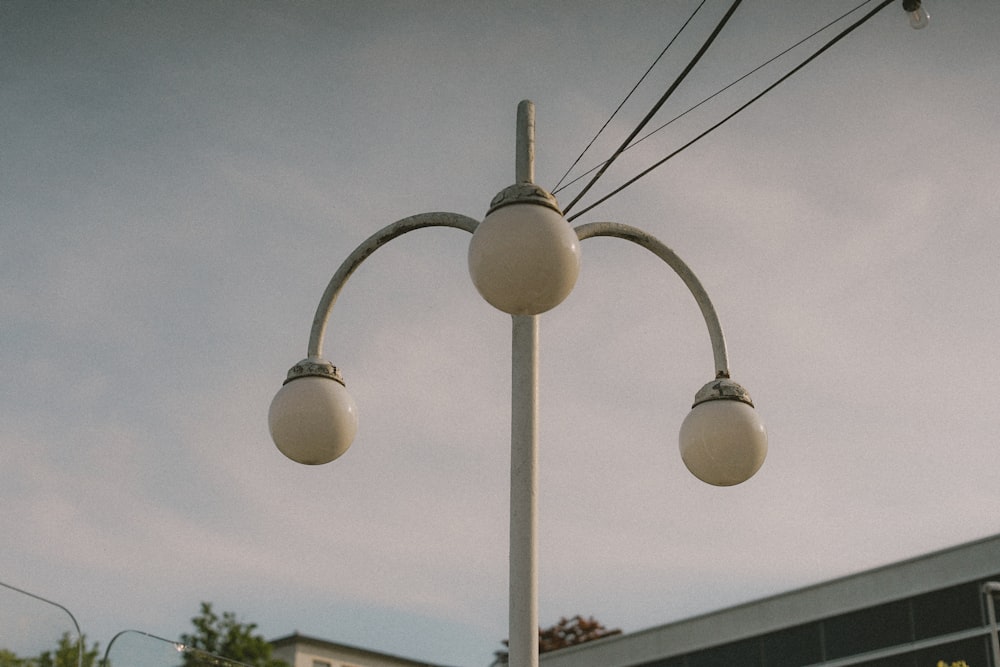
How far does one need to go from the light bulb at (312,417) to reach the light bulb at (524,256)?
4.21 ft

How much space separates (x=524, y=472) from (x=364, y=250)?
1319 millimetres

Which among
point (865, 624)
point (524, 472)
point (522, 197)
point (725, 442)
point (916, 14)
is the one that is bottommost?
point (524, 472)

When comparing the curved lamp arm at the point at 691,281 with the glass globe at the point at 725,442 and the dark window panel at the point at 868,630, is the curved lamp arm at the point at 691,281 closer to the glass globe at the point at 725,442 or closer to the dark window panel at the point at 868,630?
the glass globe at the point at 725,442

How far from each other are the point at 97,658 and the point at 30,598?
0.36 metres

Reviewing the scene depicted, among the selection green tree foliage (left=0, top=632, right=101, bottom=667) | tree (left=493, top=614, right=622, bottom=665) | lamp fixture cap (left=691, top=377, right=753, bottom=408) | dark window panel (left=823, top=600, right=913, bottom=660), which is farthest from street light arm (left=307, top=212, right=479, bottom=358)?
tree (left=493, top=614, right=622, bottom=665)

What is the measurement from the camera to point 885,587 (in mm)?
34969

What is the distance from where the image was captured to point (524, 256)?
4453 millimetres

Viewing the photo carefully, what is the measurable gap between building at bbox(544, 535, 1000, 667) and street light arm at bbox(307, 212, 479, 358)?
28366 mm

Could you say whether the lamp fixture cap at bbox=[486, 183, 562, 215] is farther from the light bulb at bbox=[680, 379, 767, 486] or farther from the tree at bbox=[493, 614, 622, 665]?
the tree at bbox=[493, 614, 622, 665]

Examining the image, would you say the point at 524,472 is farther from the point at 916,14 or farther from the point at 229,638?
the point at 229,638

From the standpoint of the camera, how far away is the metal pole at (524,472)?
5090 mm

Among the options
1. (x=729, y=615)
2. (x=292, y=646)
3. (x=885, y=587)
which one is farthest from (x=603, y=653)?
(x=292, y=646)

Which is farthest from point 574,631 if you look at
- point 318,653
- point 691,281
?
point 691,281

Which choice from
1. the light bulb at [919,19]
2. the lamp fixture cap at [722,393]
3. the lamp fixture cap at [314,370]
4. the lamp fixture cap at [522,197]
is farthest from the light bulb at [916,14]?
the lamp fixture cap at [314,370]
